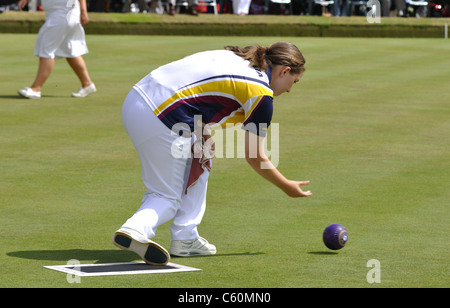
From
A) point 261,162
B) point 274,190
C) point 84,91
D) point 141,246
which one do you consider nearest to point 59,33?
point 84,91

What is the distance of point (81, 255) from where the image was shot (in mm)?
6273

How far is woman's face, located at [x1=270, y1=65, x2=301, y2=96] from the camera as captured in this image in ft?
19.7

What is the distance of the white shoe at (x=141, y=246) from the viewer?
571cm

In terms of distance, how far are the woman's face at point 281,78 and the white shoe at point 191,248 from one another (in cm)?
107

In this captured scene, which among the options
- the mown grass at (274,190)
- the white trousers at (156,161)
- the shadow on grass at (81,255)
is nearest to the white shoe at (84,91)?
the mown grass at (274,190)

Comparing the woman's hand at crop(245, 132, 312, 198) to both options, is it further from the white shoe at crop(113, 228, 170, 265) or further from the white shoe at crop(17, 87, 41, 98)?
the white shoe at crop(17, 87, 41, 98)

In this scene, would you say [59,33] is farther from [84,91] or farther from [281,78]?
[281,78]

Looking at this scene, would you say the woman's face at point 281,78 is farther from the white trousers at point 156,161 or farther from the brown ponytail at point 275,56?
the white trousers at point 156,161

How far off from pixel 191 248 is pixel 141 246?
0.61 meters

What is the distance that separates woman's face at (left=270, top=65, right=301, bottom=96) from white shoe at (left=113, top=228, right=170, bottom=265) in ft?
3.96

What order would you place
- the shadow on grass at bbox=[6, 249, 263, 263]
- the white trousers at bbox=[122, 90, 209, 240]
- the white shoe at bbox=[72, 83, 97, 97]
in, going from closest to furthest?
1. the white trousers at bbox=[122, 90, 209, 240]
2. the shadow on grass at bbox=[6, 249, 263, 263]
3. the white shoe at bbox=[72, 83, 97, 97]

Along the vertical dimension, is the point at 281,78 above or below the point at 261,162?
above

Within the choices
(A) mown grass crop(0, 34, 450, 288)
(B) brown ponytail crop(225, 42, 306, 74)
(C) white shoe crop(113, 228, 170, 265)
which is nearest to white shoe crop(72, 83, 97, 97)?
(A) mown grass crop(0, 34, 450, 288)
